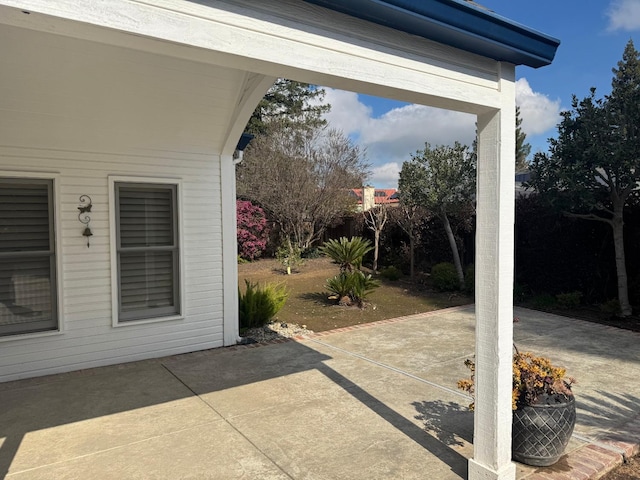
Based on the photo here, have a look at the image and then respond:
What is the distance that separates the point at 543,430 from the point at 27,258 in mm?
5090

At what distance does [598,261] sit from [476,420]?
7.16 meters

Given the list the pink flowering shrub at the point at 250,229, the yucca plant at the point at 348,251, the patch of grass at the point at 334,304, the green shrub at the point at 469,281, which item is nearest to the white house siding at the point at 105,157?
the patch of grass at the point at 334,304

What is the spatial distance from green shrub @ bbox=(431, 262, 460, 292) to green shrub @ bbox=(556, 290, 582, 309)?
87.7 inches

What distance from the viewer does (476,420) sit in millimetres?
2688

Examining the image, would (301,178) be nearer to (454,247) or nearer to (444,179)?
(444,179)

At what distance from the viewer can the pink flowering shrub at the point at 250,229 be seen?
14.3m

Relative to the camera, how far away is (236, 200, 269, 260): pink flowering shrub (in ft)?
46.8

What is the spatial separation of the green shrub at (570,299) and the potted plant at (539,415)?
6.12 m

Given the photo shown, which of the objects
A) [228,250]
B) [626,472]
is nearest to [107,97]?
[228,250]

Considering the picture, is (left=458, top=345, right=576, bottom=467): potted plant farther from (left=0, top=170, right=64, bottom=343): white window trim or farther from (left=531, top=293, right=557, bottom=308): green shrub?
(left=531, top=293, right=557, bottom=308): green shrub

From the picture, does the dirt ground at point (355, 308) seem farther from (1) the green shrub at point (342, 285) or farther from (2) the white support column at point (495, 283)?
(2) the white support column at point (495, 283)

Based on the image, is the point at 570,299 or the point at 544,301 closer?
the point at 570,299

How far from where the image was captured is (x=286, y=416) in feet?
11.9

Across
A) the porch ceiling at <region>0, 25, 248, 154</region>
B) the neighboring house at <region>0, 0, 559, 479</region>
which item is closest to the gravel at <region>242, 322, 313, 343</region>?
the neighboring house at <region>0, 0, 559, 479</region>
